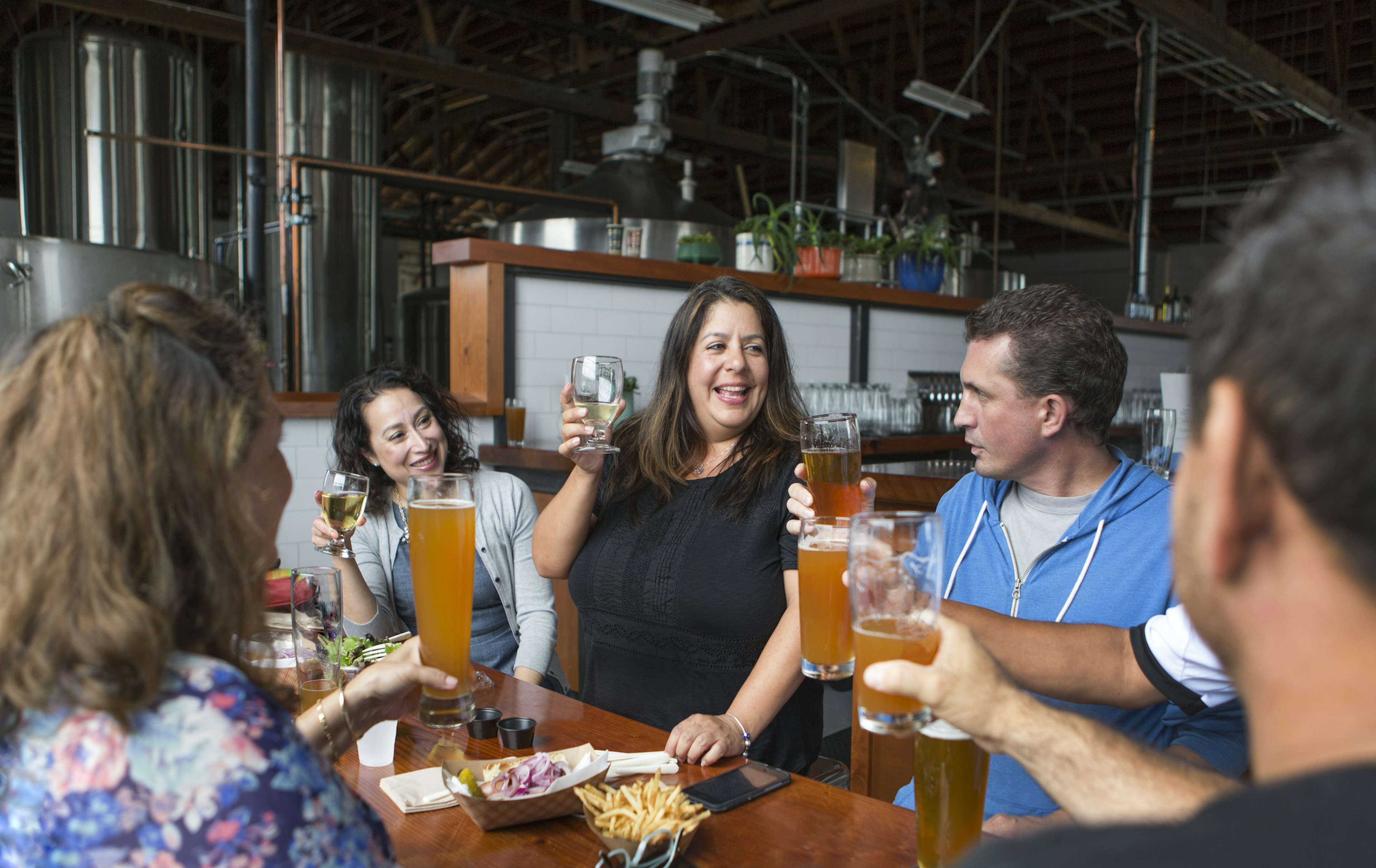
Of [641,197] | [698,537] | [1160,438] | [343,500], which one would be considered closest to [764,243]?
[641,197]

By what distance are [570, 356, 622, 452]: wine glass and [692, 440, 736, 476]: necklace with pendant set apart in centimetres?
30

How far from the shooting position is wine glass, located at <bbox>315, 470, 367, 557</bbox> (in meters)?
1.88

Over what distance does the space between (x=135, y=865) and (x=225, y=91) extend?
9103mm

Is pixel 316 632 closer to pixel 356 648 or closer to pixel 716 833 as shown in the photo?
pixel 356 648

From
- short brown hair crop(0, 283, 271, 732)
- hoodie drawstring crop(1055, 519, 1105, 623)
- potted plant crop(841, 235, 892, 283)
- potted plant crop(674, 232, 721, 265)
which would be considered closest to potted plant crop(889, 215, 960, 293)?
potted plant crop(841, 235, 892, 283)

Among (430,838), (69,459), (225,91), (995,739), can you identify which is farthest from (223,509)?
(225,91)

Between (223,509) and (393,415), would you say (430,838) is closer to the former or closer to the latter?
(223,509)

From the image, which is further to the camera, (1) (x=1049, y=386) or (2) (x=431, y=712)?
(1) (x=1049, y=386)

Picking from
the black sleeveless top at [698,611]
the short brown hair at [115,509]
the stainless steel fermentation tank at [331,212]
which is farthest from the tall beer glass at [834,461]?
the stainless steel fermentation tank at [331,212]

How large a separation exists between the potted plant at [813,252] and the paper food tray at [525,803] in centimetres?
394

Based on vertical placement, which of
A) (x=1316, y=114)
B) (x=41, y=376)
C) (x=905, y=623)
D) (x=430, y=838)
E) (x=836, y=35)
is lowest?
(x=430, y=838)

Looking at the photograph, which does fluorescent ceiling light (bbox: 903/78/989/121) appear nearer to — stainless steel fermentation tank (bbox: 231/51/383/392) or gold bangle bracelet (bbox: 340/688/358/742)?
stainless steel fermentation tank (bbox: 231/51/383/392)

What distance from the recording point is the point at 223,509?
853 millimetres

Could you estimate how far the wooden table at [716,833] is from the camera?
44.8 inches
